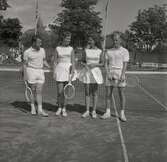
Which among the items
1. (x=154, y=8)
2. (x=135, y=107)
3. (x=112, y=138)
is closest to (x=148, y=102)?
(x=135, y=107)

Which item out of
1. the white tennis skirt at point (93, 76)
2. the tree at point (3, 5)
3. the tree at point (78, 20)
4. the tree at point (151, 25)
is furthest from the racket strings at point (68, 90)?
the tree at point (3, 5)

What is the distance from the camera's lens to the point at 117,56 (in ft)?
26.6

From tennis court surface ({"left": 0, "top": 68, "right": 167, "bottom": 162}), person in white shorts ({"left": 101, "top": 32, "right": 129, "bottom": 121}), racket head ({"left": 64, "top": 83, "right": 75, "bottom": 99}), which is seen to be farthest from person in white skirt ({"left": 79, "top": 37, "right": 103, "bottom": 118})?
tennis court surface ({"left": 0, "top": 68, "right": 167, "bottom": 162})

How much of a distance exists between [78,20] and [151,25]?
8666mm

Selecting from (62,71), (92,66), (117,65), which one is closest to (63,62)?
(62,71)

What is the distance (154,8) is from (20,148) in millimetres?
43227

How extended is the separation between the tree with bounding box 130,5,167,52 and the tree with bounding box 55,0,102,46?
5078mm

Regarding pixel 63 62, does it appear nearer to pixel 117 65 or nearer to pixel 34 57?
pixel 34 57

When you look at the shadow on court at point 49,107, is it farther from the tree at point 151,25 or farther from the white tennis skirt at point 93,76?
the tree at point 151,25

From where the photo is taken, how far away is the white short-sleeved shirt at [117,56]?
8109mm

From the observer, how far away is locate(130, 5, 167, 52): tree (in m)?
46.7

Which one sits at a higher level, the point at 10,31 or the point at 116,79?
the point at 10,31

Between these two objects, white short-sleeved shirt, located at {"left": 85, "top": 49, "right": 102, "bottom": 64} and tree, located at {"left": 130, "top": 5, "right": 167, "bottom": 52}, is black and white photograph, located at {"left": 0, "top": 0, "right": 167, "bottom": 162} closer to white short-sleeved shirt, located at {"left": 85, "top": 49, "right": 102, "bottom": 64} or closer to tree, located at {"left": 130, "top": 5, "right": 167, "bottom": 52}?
white short-sleeved shirt, located at {"left": 85, "top": 49, "right": 102, "bottom": 64}

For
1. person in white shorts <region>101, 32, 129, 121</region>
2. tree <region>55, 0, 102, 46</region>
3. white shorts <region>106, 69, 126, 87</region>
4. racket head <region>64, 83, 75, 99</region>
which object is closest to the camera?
person in white shorts <region>101, 32, 129, 121</region>
